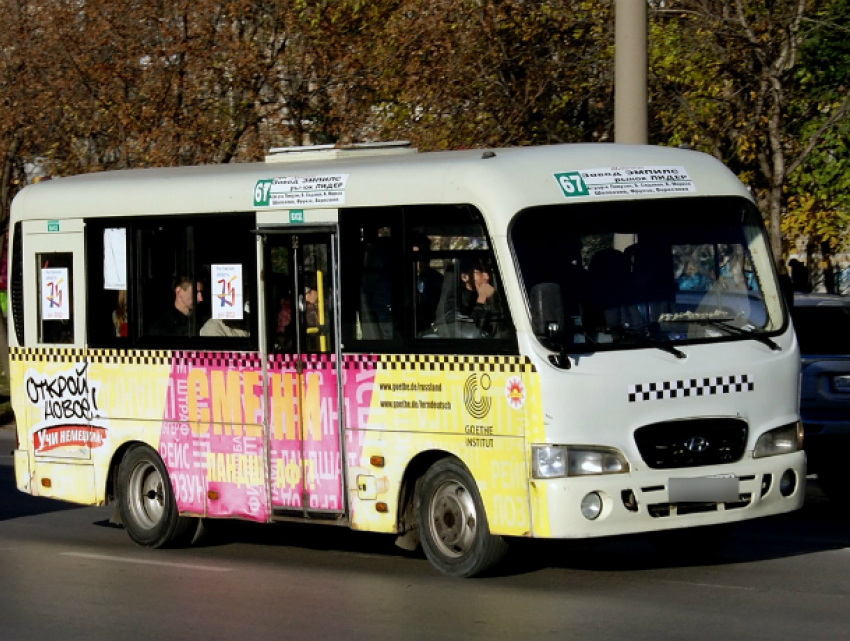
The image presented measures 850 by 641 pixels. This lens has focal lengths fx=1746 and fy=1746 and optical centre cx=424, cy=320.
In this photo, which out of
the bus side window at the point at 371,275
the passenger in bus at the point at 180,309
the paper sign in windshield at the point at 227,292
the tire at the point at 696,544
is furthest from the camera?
the passenger in bus at the point at 180,309

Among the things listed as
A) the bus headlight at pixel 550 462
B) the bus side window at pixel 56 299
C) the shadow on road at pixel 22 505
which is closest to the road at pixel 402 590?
the bus headlight at pixel 550 462

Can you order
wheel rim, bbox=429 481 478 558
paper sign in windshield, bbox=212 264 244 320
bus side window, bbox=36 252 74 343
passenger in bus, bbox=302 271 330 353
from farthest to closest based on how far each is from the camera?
bus side window, bbox=36 252 74 343 < paper sign in windshield, bbox=212 264 244 320 < passenger in bus, bbox=302 271 330 353 < wheel rim, bbox=429 481 478 558

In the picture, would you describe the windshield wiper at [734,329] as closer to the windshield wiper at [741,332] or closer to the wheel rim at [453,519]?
the windshield wiper at [741,332]

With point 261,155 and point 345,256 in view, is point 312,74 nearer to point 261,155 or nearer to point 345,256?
point 261,155

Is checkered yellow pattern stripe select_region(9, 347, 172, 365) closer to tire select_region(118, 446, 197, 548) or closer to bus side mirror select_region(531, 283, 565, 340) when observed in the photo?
tire select_region(118, 446, 197, 548)

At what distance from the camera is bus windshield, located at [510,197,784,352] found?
10.1m

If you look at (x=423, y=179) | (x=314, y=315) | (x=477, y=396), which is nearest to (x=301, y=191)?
(x=314, y=315)

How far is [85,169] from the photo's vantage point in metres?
23.3

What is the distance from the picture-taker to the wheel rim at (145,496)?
12891 mm

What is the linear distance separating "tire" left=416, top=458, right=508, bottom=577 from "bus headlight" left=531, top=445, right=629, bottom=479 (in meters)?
0.59

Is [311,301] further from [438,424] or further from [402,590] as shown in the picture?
[402,590]

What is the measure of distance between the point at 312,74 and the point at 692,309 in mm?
13059

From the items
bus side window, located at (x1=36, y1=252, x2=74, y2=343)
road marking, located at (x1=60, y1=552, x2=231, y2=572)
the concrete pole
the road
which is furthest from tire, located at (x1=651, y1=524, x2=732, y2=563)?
bus side window, located at (x1=36, y1=252, x2=74, y2=343)

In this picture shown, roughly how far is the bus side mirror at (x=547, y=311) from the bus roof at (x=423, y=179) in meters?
0.50
